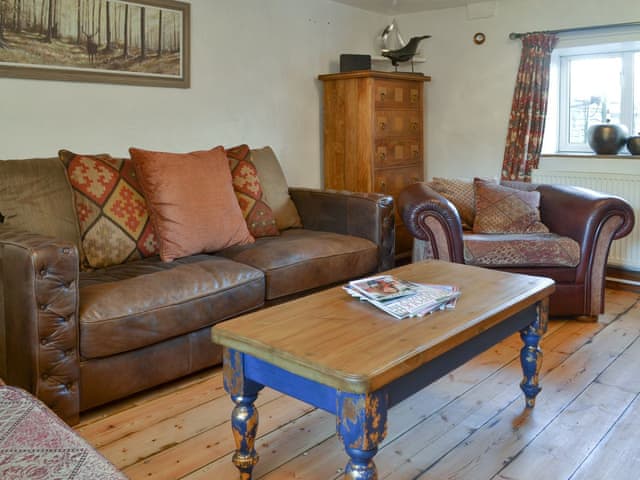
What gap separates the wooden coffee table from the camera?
1469 mm

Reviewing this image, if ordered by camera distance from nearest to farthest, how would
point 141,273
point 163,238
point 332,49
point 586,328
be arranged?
point 141,273 < point 163,238 < point 586,328 < point 332,49

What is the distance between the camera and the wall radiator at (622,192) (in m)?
4.02

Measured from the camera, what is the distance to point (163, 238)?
9.29ft

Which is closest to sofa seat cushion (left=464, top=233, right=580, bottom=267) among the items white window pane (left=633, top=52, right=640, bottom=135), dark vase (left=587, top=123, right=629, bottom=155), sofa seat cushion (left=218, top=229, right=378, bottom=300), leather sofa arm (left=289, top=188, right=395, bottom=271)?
leather sofa arm (left=289, top=188, right=395, bottom=271)

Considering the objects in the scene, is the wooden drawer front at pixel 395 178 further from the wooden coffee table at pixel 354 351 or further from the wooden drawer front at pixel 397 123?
the wooden coffee table at pixel 354 351

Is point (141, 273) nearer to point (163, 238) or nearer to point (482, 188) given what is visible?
point (163, 238)

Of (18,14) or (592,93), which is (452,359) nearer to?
(18,14)

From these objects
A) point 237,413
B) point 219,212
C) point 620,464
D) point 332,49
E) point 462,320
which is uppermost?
point 332,49

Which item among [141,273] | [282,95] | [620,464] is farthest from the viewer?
[282,95]

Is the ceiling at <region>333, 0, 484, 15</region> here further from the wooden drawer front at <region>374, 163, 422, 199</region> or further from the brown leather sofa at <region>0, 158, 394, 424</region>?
the brown leather sofa at <region>0, 158, 394, 424</region>

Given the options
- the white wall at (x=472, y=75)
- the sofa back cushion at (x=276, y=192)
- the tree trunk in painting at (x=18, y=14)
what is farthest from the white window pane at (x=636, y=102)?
the tree trunk in painting at (x=18, y=14)

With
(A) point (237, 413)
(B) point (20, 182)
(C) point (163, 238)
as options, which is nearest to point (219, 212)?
(C) point (163, 238)

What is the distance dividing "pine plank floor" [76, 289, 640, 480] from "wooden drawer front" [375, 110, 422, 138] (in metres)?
2.02

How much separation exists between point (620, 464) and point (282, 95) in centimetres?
311
